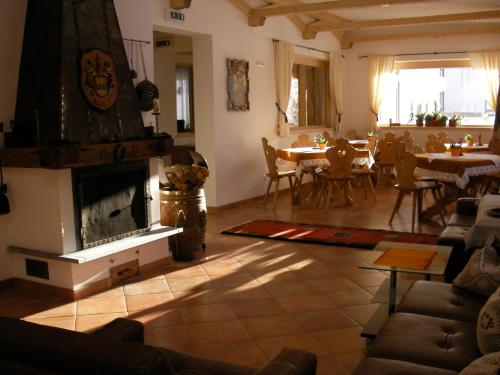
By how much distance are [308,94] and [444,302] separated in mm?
8222

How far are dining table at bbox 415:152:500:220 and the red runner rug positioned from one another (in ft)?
2.35

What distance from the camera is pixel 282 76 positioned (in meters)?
8.74

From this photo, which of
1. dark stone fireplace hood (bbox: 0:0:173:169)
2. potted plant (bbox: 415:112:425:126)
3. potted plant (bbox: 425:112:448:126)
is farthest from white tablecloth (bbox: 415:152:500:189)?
potted plant (bbox: 415:112:425:126)

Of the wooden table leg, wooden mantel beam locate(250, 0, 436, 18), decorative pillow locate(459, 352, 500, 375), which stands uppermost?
wooden mantel beam locate(250, 0, 436, 18)

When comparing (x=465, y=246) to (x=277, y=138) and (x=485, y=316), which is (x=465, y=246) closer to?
(x=485, y=316)

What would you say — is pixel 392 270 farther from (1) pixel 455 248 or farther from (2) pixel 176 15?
(2) pixel 176 15

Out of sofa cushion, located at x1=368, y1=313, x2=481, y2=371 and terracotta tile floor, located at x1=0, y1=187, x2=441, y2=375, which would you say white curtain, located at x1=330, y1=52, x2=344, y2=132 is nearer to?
terracotta tile floor, located at x1=0, y1=187, x2=441, y2=375

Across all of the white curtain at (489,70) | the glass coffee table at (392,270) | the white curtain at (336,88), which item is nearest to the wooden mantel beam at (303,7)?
the white curtain at (336,88)

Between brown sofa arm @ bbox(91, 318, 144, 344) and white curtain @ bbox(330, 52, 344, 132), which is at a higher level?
white curtain @ bbox(330, 52, 344, 132)

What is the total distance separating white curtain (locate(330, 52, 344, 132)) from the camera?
10906 mm

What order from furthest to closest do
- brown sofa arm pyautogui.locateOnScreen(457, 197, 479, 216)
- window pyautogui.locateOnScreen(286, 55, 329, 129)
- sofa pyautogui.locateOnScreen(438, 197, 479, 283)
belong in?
window pyautogui.locateOnScreen(286, 55, 329, 129), brown sofa arm pyautogui.locateOnScreen(457, 197, 479, 216), sofa pyautogui.locateOnScreen(438, 197, 479, 283)

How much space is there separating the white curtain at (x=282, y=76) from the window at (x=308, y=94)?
69 centimetres

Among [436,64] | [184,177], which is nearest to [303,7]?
[184,177]

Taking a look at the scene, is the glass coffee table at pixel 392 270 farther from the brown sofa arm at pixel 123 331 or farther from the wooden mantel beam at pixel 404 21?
the wooden mantel beam at pixel 404 21
